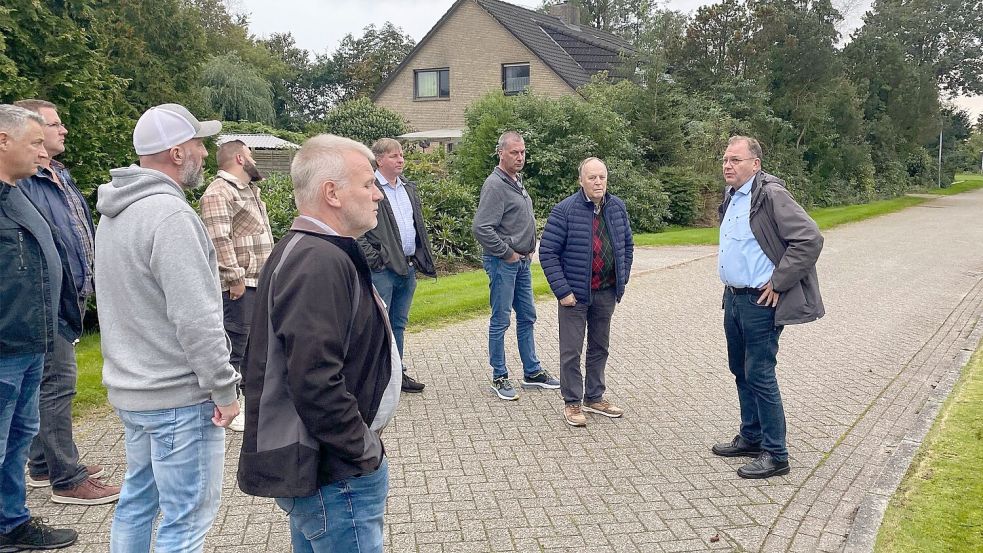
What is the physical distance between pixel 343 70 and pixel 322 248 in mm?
57069

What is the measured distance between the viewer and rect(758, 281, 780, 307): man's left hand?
4672 millimetres

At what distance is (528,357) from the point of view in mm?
6680

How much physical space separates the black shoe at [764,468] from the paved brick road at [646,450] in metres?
0.06

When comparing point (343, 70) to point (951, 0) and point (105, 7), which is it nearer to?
point (951, 0)

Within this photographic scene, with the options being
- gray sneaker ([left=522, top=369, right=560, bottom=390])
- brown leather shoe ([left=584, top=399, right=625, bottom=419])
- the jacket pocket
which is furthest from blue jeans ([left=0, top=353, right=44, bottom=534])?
gray sneaker ([left=522, top=369, right=560, bottom=390])

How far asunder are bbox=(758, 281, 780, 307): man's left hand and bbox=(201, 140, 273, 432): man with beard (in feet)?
10.9

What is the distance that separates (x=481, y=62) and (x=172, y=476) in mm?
31539

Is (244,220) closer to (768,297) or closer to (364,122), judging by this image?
(768,297)

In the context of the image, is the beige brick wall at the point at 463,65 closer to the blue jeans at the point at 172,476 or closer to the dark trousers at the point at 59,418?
the dark trousers at the point at 59,418

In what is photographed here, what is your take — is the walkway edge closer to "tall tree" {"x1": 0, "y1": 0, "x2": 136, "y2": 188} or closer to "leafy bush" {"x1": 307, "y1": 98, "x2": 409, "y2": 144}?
"tall tree" {"x1": 0, "y1": 0, "x2": 136, "y2": 188}

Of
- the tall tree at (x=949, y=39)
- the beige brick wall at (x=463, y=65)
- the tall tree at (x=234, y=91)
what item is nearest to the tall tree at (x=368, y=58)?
the tall tree at (x=234, y=91)

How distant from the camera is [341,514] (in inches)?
96.3

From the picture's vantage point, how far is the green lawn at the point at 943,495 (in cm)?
403

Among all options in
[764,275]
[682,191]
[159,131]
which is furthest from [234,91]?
[159,131]
